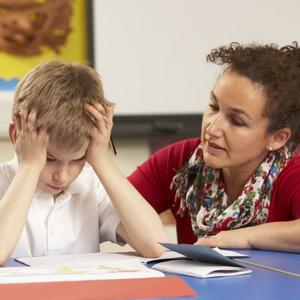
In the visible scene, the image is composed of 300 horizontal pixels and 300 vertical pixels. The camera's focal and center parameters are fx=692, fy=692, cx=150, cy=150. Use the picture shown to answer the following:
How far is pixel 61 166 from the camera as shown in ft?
5.14

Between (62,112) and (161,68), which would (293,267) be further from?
(161,68)

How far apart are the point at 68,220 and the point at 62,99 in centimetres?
32

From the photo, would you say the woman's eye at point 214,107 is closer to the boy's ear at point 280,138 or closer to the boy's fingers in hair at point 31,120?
the boy's ear at point 280,138

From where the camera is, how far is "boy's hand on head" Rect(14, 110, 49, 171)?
1543mm

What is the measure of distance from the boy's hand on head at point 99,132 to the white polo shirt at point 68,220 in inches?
5.8

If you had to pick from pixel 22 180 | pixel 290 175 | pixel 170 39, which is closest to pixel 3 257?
pixel 22 180

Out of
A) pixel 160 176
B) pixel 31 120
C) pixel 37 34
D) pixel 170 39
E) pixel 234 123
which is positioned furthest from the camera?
pixel 170 39

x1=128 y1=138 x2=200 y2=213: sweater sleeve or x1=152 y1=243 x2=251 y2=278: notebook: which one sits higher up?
x1=128 y1=138 x2=200 y2=213: sweater sleeve

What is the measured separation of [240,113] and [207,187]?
0.83 feet

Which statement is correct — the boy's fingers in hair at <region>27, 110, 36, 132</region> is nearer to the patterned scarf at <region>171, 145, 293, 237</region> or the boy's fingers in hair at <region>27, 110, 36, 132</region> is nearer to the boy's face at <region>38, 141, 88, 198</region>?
the boy's face at <region>38, 141, 88, 198</region>

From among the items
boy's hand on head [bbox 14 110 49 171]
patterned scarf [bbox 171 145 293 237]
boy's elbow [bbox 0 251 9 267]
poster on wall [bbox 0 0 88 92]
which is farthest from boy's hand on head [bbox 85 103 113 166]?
poster on wall [bbox 0 0 88 92]

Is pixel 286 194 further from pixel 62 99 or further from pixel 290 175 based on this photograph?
pixel 62 99

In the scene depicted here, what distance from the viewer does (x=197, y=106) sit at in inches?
119

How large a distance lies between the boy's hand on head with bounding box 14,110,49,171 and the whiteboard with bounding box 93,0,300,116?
4.25 ft
